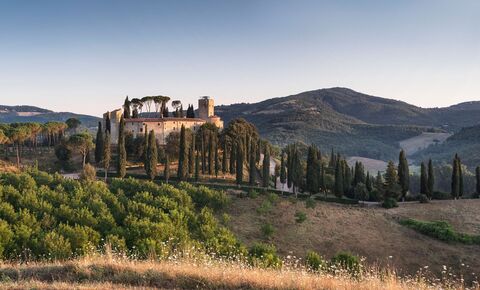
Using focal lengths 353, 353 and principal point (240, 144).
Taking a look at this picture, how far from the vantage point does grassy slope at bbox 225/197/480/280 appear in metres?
31.7

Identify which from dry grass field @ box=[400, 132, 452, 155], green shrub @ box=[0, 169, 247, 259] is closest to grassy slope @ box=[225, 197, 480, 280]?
green shrub @ box=[0, 169, 247, 259]

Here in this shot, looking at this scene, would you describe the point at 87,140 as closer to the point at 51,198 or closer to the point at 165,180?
the point at 165,180

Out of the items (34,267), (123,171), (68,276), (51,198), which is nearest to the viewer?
(68,276)

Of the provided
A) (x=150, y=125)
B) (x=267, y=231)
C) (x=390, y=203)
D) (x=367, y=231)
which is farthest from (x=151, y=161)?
(x=390, y=203)

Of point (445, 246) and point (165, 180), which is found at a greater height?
point (165, 180)

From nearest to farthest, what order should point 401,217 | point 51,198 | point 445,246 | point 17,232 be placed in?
point 17,232 → point 51,198 → point 445,246 → point 401,217

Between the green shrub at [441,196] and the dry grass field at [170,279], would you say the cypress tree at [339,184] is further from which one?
the dry grass field at [170,279]

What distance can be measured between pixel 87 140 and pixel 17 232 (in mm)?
44360

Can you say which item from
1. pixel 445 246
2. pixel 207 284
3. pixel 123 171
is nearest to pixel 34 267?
pixel 207 284

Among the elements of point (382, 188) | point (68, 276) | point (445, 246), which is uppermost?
point (68, 276)

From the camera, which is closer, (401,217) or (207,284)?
(207,284)

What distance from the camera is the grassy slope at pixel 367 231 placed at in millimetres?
31675

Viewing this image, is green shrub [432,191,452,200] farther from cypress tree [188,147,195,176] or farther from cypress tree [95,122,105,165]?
cypress tree [95,122,105,165]

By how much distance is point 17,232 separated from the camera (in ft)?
65.8
